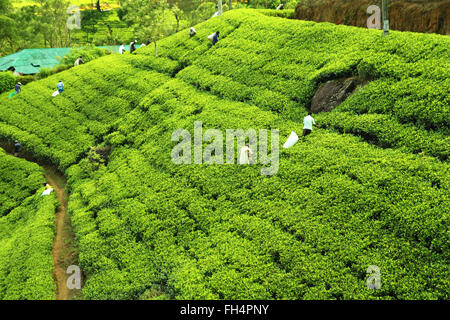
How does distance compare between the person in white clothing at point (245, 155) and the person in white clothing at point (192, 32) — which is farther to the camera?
the person in white clothing at point (192, 32)

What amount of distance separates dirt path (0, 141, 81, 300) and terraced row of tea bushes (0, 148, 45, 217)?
83cm

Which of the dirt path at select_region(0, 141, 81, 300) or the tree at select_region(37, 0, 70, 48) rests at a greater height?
the tree at select_region(37, 0, 70, 48)

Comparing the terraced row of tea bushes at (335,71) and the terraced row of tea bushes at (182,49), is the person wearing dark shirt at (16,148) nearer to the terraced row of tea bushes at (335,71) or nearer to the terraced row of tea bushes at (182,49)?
the terraced row of tea bushes at (182,49)

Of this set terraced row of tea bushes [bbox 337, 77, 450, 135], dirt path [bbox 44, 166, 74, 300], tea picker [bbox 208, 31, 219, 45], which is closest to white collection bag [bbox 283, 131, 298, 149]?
terraced row of tea bushes [bbox 337, 77, 450, 135]

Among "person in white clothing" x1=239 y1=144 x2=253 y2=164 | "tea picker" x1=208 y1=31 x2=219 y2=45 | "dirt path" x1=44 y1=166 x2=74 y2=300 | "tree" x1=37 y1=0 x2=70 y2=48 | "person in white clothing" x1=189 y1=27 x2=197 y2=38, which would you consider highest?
"tree" x1=37 y1=0 x2=70 y2=48

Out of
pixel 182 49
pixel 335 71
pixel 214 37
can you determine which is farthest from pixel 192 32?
pixel 335 71

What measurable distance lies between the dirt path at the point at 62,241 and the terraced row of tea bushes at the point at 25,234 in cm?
34

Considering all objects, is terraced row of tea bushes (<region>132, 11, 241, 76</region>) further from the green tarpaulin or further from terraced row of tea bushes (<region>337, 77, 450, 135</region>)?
the green tarpaulin

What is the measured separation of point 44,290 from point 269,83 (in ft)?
49.7

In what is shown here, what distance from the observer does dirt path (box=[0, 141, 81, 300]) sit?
45.1 feet

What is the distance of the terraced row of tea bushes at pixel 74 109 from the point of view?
24.6 metres

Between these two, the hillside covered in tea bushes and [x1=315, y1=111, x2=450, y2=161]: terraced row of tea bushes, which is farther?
[x1=315, y1=111, x2=450, y2=161]: terraced row of tea bushes

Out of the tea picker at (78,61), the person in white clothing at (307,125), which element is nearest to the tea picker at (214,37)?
the person in white clothing at (307,125)

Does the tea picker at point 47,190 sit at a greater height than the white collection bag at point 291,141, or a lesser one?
lesser
